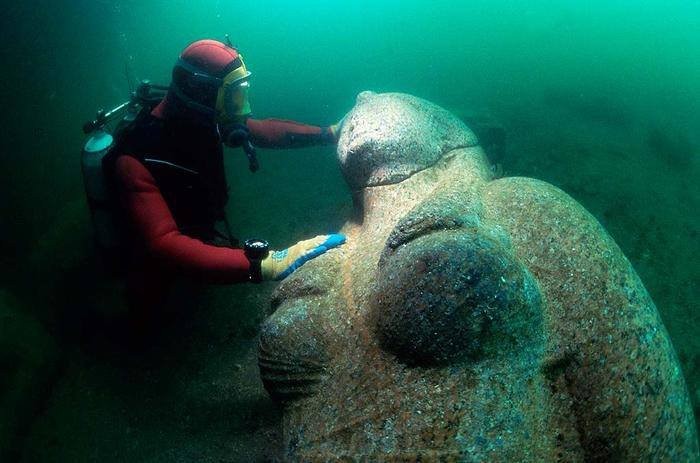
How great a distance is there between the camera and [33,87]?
19.3ft

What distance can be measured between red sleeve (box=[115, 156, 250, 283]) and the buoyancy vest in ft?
0.57

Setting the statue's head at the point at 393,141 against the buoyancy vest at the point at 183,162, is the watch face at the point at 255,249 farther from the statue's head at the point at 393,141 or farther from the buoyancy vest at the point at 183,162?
the statue's head at the point at 393,141

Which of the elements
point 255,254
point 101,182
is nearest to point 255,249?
point 255,254

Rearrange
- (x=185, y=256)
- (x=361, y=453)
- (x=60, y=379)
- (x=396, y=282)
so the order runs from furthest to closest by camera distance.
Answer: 1. (x=60, y=379)
2. (x=185, y=256)
3. (x=396, y=282)
4. (x=361, y=453)

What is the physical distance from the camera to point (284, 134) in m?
5.36

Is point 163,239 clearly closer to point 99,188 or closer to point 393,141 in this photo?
point 99,188

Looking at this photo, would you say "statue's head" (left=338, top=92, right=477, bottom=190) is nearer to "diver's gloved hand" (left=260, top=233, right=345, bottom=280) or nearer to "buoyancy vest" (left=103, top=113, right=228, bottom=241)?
"diver's gloved hand" (left=260, top=233, right=345, bottom=280)

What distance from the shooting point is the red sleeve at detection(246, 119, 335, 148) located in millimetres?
5238

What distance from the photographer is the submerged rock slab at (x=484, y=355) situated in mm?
2000

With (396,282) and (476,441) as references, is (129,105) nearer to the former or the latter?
(396,282)

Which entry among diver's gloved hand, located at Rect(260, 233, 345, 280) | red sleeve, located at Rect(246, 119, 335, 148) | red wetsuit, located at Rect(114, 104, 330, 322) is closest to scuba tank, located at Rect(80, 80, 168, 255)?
red wetsuit, located at Rect(114, 104, 330, 322)

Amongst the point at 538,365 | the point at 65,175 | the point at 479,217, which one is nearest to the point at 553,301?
the point at 538,365

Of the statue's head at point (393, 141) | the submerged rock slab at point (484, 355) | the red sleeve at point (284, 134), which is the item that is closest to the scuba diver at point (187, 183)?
the submerged rock slab at point (484, 355)

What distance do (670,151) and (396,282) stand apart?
8.11 metres
